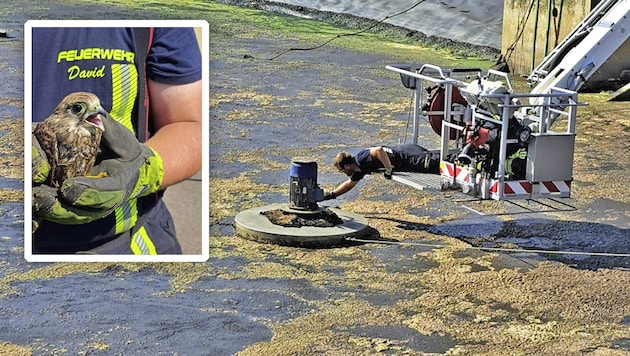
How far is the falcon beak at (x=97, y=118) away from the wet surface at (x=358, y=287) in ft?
16.2

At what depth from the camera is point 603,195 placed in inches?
547

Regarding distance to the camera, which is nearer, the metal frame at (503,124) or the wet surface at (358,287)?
the wet surface at (358,287)

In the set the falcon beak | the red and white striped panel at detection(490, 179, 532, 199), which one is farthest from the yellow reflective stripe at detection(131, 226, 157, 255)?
the red and white striped panel at detection(490, 179, 532, 199)

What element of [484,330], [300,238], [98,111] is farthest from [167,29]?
[300,238]

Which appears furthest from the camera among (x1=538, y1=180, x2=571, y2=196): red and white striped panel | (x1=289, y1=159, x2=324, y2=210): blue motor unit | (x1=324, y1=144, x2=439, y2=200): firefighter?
(x1=324, y1=144, x2=439, y2=200): firefighter

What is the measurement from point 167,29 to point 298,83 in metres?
18.5

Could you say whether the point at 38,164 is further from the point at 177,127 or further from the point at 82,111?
the point at 177,127

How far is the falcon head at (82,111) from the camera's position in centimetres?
362

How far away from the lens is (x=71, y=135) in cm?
366

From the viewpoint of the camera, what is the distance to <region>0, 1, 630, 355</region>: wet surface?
8.70 meters

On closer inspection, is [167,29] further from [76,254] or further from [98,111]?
[76,254]

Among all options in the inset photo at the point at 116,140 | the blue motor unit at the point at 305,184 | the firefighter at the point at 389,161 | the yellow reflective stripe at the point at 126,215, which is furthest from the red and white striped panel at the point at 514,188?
the yellow reflective stripe at the point at 126,215

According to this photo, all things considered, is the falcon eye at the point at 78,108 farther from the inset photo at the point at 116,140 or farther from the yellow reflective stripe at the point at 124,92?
the yellow reflective stripe at the point at 124,92

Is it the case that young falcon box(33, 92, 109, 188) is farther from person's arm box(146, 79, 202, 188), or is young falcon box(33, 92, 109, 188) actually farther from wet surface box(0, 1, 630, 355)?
wet surface box(0, 1, 630, 355)
